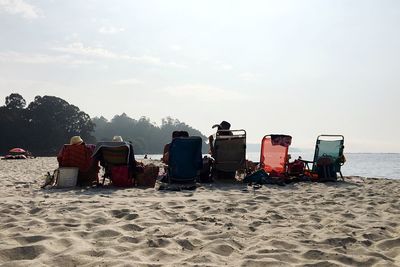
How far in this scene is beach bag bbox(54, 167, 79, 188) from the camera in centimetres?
861

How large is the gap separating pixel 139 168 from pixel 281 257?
6.07m

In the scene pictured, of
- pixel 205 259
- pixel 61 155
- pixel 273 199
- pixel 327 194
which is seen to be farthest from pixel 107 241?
pixel 61 155

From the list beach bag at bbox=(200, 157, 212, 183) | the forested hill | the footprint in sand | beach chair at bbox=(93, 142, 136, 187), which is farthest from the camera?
the forested hill

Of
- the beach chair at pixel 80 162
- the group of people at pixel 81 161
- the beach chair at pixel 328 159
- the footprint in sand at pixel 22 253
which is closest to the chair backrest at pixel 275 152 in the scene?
the beach chair at pixel 328 159

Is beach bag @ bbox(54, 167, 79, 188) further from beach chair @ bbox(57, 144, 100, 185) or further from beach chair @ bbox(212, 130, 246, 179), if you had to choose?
beach chair @ bbox(212, 130, 246, 179)

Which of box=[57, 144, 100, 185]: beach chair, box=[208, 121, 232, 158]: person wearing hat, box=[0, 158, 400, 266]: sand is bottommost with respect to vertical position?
box=[0, 158, 400, 266]: sand

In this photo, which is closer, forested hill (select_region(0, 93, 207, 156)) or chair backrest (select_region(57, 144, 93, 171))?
chair backrest (select_region(57, 144, 93, 171))

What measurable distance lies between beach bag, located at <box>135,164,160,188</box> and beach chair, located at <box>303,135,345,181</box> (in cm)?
474

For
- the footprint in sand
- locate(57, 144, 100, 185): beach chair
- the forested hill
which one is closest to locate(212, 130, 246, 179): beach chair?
locate(57, 144, 100, 185): beach chair

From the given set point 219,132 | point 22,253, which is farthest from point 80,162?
point 22,253

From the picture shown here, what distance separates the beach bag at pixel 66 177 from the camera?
8609mm

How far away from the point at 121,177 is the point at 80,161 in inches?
43.5

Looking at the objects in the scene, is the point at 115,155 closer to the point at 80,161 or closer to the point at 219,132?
the point at 80,161

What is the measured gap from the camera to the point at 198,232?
405 cm
